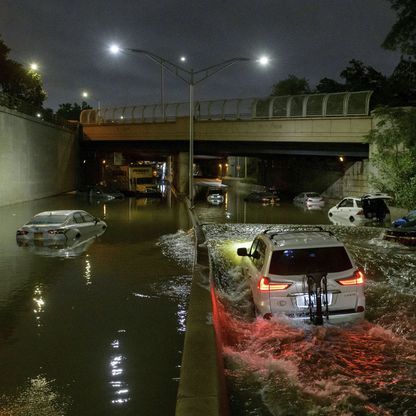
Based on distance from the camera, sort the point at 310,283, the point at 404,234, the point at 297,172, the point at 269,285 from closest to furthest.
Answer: the point at 310,283 → the point at 269,285 → the point at 404,234 → the point at 297,172

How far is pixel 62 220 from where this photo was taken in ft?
59.5

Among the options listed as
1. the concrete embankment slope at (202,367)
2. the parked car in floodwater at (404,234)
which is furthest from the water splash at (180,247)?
the parked car in floodwater at (404,234)

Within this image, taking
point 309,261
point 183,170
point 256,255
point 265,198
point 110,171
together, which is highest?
point 183,170

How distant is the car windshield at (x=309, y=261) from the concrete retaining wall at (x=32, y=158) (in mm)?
29127

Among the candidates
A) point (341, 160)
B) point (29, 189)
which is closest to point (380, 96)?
point (341, 160)

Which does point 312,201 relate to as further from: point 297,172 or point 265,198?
point 297,172

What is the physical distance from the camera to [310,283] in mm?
7570

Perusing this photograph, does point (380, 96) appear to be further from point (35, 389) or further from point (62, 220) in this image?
point (35, 389)

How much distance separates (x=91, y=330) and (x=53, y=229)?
33.0 feet

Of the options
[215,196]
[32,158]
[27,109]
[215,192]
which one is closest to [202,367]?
[32,158]

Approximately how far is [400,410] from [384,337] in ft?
7.91

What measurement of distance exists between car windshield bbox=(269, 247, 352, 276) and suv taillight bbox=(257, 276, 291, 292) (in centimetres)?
16

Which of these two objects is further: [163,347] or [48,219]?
[48,219]

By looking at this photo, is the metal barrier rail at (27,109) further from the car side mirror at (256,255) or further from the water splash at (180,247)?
the car side mirror at (256,255)
